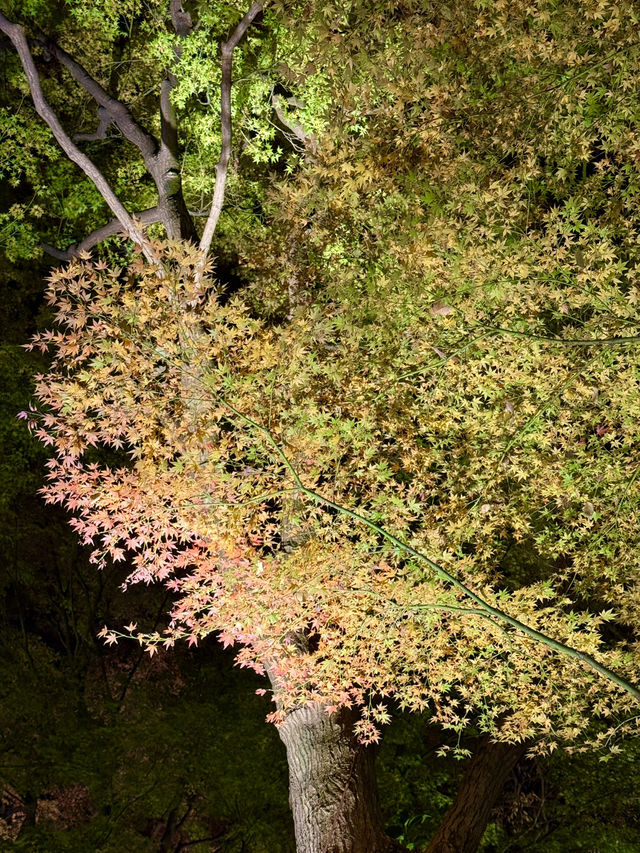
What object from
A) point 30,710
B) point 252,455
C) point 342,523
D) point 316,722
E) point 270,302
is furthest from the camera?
point 30,710

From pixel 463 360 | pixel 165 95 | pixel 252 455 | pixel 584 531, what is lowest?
pixel 252 455

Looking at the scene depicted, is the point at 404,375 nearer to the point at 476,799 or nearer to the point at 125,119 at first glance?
the point at 125,119

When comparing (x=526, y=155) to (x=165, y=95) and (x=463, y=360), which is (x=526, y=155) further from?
(x=165, y=95)

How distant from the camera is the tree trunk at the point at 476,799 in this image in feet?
22.8

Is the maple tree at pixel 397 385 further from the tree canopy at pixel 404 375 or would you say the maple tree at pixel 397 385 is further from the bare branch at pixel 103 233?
the bare branch at pixel 103 233

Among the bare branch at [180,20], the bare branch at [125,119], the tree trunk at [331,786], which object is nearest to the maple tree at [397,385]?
the tree trunk at [331,786]

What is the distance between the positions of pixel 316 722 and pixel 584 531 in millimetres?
3171

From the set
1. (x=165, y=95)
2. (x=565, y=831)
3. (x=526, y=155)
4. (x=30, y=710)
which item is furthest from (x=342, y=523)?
(x=565, y=831)

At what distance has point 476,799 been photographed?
286 inches

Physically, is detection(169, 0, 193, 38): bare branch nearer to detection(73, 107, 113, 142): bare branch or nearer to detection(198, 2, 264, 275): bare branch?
detection(198, 2, 264, 275): bare branch

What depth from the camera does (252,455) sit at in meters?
4.88

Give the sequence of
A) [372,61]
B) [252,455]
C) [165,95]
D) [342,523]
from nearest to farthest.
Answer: [372,61] < [252,455] < [342,523] < [165,95]

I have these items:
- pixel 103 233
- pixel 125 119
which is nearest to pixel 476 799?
pixel 103 233

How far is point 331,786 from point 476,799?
2386 millimetres
